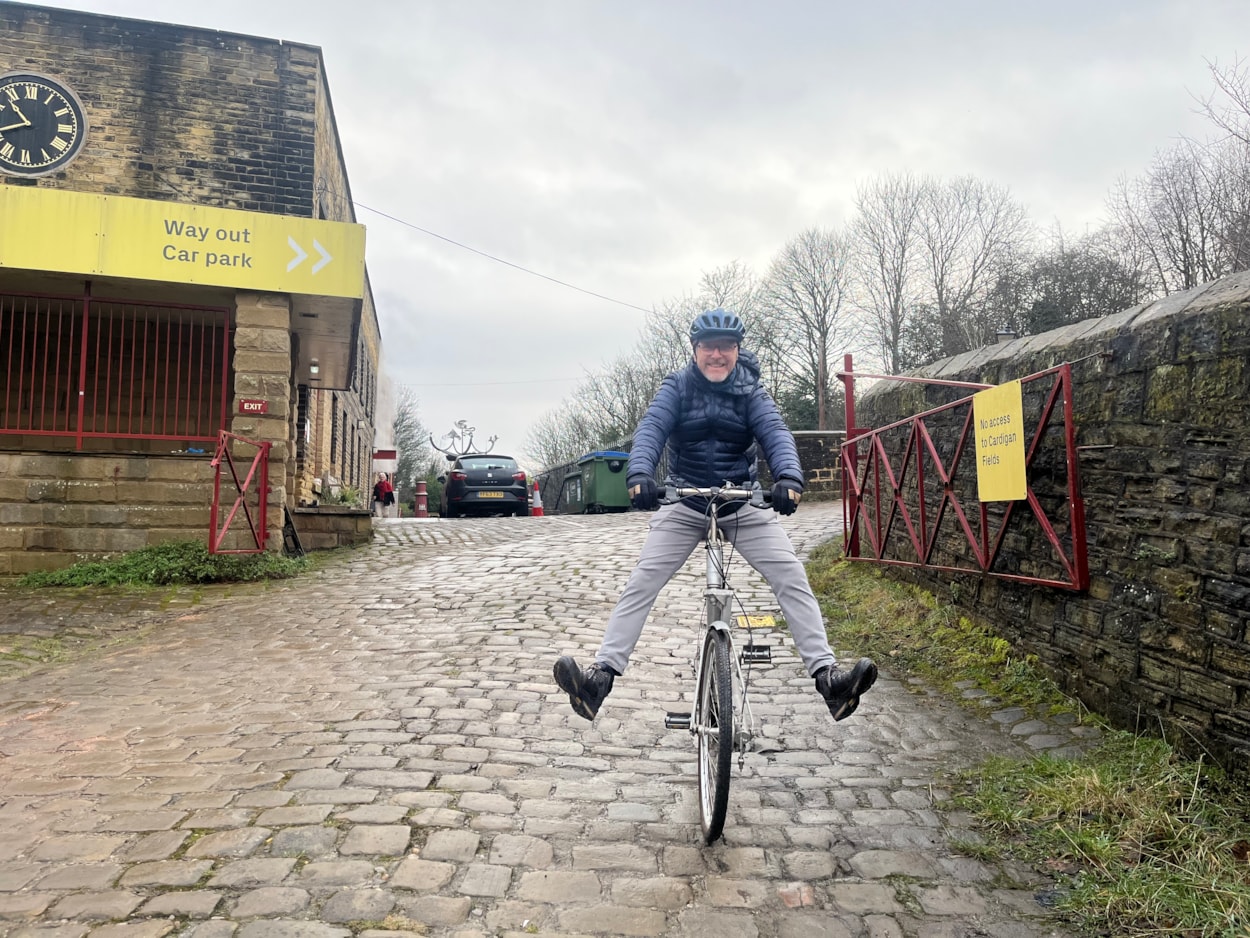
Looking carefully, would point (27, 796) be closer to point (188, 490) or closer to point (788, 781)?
point (788, 781)

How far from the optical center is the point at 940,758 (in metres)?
4.48

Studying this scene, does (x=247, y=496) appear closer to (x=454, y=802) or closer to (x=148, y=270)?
(x=148, y=270)

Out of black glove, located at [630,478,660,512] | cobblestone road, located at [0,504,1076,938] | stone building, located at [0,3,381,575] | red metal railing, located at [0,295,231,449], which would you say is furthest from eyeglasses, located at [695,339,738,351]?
red metal railing, located at [0,295,231,449]

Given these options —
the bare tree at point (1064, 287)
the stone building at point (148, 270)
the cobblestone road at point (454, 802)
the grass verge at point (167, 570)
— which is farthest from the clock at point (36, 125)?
the bare tree at point (1064, 287)

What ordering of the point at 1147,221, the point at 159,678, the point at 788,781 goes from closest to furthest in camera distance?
the point at 788,781
the point at 159,678
the point at 1147,221

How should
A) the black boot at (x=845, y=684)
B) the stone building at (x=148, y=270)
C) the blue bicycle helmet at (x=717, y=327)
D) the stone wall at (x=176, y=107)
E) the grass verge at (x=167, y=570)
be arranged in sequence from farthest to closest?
the stone wall at (x=176, y=107) < the stone building at (x=148, y=270) < the grass verge at (x=167, y=570) < the blue bicycle helmet at (x=717, y=327) < the black boot at (x=845, y=684)

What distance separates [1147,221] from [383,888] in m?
28.3

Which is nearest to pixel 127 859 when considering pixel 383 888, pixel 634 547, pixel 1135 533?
pixel 383 888

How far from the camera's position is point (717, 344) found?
407 centimetres

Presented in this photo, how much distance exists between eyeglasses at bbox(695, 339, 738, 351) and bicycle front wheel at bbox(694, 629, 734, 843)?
1.23 m

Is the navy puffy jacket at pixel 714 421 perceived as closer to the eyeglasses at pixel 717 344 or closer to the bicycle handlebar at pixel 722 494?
the eyeglasses at pixel 717 344

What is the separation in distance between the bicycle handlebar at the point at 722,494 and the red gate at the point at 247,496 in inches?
283

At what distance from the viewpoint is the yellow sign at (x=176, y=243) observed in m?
10.2

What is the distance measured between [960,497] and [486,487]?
54.2 ft
